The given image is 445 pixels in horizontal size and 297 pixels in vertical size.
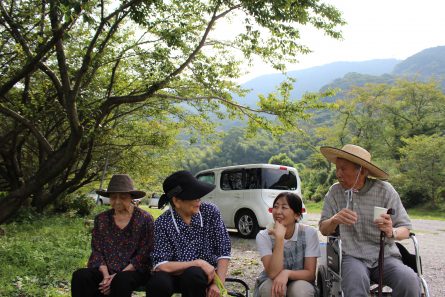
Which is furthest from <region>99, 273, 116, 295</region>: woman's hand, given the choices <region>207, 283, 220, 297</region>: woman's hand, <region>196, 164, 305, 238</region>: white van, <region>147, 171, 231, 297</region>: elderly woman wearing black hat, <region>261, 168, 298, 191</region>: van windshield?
<region>261, 168, 298, 191</region>: van windshield

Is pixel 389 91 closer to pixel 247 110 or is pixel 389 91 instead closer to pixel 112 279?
pixel 247 110

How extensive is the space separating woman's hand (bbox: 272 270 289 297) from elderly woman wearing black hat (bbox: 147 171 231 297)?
1.32 ft

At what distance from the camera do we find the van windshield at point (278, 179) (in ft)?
33.5

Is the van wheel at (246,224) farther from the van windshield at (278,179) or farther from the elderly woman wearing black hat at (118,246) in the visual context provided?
the elderly woman wearing black hat at (118,246)

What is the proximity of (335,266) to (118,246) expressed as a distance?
185cm

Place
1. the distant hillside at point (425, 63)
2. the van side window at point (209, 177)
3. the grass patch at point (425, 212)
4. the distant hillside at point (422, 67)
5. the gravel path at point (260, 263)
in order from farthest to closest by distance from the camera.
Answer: the distant hillside at point (425, 63) → the distant hillside at point (422, 67) → the grass patch at point (425, 212) → the van side window at point (209, 177) → the gravel path at point (260, 263)

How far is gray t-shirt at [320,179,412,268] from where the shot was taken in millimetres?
3520

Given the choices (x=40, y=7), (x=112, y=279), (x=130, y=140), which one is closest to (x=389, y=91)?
(x=130, y=140)

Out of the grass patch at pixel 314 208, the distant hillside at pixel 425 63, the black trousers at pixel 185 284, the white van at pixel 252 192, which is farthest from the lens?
the distant hillside at pixel 425 63

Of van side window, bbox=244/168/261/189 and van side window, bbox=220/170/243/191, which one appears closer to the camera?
van side window, bbox=244/168/261/189

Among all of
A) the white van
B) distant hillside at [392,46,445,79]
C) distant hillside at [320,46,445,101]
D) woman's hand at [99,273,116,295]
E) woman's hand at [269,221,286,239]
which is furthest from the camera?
distant hillside at [392,46,445,79]

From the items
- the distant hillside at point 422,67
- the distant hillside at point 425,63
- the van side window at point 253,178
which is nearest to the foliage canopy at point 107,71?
the van side window at point 253,178

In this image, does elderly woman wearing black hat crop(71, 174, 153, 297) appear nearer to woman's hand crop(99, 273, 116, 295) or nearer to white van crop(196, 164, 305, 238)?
woman's hand crop(99, 273, 116, 295)

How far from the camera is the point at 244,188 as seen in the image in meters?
10.6
